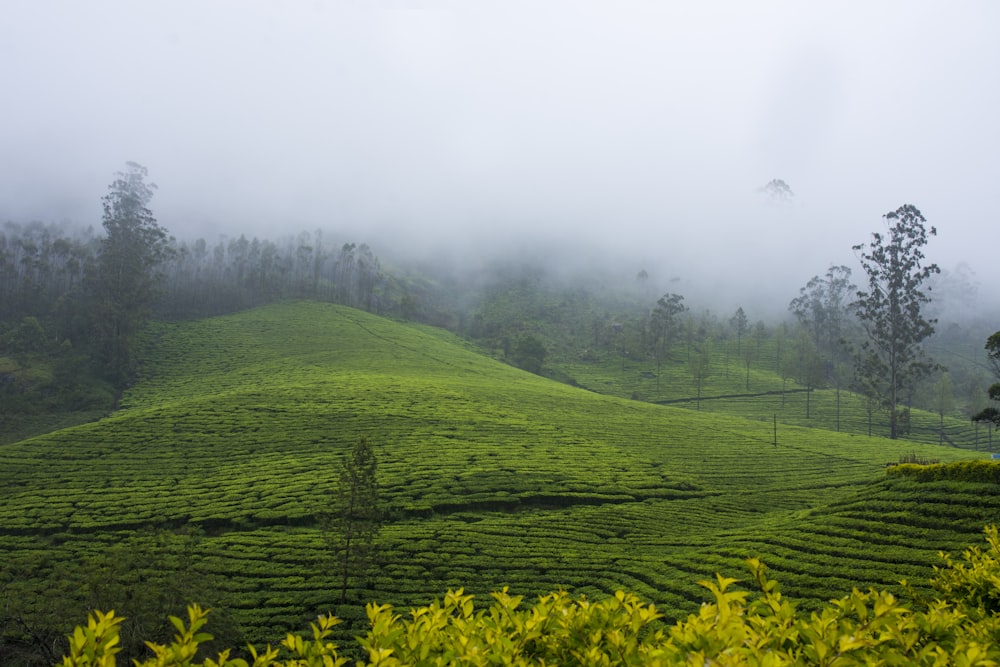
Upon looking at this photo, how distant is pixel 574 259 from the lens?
165375 millimetres

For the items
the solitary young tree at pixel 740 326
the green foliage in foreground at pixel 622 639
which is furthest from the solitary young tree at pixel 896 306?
the green foliage in foreground at pixel 622 639

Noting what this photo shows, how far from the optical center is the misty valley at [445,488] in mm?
3846

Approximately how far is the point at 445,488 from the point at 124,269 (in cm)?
5979

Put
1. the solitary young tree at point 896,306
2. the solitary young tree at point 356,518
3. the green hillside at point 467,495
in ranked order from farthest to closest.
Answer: the solitary young tree at point 896,306, the solitary young tree at point 356,518, the green hillside at point 467,495

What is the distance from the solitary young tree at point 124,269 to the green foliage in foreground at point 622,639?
2694 inches

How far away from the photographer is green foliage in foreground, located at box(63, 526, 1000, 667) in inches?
105

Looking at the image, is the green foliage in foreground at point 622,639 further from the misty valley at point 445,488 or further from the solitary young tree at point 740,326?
the solitary young tree at point 740,326

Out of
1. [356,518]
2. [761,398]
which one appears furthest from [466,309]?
[356,518]

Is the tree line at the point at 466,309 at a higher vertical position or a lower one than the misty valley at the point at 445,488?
higher

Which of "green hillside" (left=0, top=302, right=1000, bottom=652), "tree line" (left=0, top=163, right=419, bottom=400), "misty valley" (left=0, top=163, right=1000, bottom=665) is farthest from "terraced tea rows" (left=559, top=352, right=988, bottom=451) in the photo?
"tree line" (left=0, top=163, right=419, bottom=400)

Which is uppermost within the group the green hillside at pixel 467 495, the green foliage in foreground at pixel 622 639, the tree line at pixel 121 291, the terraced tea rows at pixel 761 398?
the tree line at pixel 121 291

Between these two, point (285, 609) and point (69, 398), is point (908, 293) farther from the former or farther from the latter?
point (69, 398)

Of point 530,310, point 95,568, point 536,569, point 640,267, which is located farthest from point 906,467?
point 640,267

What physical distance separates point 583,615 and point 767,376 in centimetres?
8815
